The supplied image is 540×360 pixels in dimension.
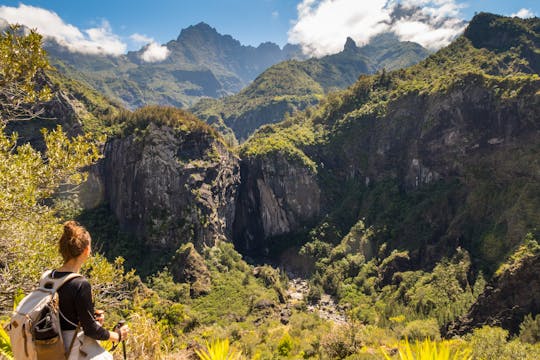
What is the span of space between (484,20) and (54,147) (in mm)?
147008

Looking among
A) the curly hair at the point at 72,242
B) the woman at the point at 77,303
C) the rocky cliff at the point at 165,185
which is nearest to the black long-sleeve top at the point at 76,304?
the woman at the point at 77,303

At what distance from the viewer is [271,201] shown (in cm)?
9675

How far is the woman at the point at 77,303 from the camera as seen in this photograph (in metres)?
4.91

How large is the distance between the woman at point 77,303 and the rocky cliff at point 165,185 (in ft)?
235

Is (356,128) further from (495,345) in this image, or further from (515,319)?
(495,345)

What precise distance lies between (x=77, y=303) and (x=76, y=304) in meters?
0.02

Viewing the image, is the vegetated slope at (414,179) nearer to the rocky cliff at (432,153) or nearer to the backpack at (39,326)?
the rocky cliff at (432,153)

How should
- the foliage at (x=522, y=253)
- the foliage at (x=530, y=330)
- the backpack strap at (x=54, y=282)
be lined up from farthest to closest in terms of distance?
the foliage at (x=522, y=253) < the foliage at (x=530, y=330) < the backpack strap at (x=54, y=282)

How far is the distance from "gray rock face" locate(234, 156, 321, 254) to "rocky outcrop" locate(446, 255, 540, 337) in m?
49.5

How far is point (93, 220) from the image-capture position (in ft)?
260

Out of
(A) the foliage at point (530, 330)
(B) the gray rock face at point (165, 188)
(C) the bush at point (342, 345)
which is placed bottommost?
(A) the foliage at point (530, 330)

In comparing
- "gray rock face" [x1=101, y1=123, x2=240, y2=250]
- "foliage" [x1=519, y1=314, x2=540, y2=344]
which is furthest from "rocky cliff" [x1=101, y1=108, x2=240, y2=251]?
"foliage" [x1=519, y1=314, x2=540, y2=344]

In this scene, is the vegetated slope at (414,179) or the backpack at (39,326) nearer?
the backpack at (39,326)

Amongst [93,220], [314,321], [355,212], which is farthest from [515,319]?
[93,220]
